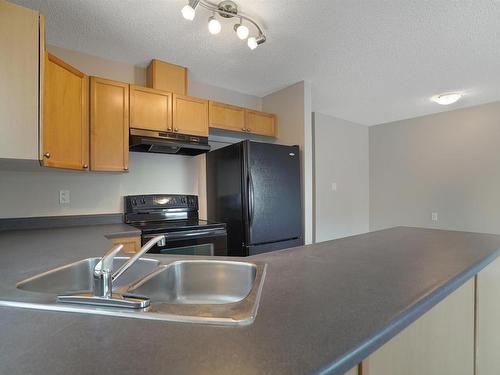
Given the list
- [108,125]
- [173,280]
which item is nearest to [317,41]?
[108,125]

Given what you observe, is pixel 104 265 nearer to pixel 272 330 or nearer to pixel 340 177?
pixel 272 330

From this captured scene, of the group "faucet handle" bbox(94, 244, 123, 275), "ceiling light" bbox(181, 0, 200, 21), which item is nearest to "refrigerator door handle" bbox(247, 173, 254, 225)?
"ceiling light" bbox(181, 0, 200, 21)

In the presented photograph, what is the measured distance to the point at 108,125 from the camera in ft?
7.06

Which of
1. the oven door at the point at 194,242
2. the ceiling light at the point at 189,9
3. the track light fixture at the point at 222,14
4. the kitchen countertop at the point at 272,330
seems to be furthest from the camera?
the oven door at the point at 194,242

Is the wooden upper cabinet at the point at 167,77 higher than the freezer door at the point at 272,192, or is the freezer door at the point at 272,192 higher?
the wooden upper cabinet at the point at 167,77

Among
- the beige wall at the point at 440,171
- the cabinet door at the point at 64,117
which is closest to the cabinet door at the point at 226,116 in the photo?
the cabinet door at the point at 64,117

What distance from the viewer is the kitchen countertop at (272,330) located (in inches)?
17.1

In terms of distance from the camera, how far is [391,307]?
647mm

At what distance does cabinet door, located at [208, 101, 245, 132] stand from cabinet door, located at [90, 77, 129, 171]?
802 mm

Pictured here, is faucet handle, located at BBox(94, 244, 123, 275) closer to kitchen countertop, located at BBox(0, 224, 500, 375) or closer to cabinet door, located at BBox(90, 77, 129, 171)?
kitchen countertop, located at BBox(0, 224, 500, 375)

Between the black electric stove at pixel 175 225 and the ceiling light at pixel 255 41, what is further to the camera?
the black electric stove at pixel 175 225

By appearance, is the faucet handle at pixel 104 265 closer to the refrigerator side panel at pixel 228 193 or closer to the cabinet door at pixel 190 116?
the refrigerator side panel at pixel 228 193

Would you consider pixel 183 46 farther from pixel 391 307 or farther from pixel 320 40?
pixel 391 307

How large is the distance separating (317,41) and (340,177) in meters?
2.64
